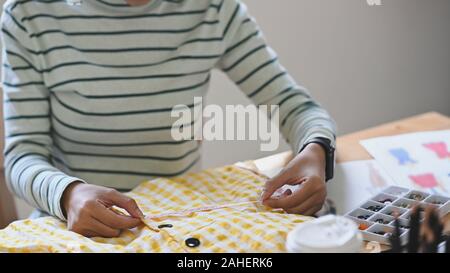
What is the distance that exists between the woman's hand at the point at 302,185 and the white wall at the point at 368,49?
0.26ft

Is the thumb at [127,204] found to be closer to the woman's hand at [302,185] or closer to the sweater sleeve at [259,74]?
the woman's hand at [302,185]

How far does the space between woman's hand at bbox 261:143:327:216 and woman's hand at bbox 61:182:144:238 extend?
0.42 ft

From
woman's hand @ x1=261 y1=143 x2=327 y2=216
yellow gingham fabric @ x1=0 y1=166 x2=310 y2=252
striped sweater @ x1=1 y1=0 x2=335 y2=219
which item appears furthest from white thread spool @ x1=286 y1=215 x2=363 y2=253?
striped sweater @ x1=1 y1=0 x2=335 y2=219

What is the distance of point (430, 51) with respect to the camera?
659 mm

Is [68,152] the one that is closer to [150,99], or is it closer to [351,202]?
[150,99]

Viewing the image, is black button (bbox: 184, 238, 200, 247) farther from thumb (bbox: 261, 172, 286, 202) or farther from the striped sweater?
the striped sweater

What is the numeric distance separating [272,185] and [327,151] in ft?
0.31

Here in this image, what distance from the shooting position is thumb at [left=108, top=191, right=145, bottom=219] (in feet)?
1.89

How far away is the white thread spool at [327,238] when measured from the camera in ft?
1.35

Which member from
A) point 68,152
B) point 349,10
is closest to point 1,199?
point 68,152

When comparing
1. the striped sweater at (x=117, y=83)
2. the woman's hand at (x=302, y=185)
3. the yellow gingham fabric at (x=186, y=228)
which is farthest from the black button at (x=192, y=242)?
the striped sweater at (x=117, y=83)

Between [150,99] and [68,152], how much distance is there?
0.38 ft

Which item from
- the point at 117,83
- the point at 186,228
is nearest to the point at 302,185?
the point at 186,228

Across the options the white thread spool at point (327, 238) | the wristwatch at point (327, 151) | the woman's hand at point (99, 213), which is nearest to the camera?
the white thread spool at point (327, 238)
